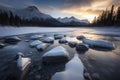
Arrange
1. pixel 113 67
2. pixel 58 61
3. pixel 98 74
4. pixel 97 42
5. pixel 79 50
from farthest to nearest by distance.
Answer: pixel 97 42, pixel 79 50, pixel 58 61, pixel 113 67, pixel 98 74

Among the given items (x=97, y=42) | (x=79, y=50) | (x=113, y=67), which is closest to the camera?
(x=113, y=67)

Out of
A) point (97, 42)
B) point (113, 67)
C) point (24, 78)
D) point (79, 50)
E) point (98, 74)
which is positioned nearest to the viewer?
point (24, 78)

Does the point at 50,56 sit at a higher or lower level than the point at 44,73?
higher

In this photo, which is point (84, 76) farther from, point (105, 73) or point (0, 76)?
point (0, 76)

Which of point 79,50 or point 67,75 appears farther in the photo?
point 79,50

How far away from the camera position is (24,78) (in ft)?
16.5

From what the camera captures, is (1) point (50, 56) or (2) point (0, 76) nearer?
(2) point (0, 76)

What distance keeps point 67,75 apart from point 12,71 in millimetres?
2980

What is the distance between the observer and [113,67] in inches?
262

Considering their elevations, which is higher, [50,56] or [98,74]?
[50,56]

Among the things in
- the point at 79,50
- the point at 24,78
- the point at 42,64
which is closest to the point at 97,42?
the point at 79,50

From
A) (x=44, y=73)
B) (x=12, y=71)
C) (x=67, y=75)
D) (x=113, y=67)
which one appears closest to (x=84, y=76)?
(x=67, y=75)

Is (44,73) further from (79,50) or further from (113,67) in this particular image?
(79,50)

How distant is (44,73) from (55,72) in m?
0.59
